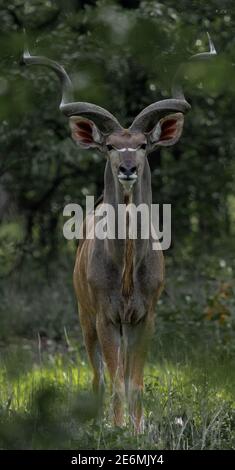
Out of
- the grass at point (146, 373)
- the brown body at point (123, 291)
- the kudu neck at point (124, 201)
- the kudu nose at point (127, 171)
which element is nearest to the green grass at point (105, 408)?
the grass at point (146, 373)

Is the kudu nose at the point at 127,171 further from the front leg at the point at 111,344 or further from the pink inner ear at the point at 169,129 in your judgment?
the front leg at the point at 111,344

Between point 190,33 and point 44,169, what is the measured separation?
33.8 feet

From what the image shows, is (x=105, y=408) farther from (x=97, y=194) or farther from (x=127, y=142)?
(x=97, y=194)

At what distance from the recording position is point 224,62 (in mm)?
1760

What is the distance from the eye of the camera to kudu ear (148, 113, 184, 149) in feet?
19.7

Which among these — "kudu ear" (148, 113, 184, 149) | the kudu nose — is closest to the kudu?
"kudu ear" (148, 113, 184, 149)

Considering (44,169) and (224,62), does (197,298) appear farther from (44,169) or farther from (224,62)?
(224,62)

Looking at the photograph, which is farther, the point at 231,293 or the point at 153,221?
the point at 231,293

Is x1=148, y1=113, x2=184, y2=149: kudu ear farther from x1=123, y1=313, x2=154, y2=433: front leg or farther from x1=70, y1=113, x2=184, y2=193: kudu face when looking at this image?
x1=123, y1=313, x2=154, y2=433: front leg

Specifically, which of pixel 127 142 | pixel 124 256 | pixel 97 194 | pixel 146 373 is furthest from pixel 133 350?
pixel 97 194

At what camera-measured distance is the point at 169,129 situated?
242 inches

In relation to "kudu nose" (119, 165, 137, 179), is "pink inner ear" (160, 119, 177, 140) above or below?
above
